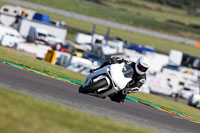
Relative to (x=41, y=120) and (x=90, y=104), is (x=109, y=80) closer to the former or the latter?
(x=90, y=104)

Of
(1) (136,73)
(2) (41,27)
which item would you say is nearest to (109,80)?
(1) (136,73)

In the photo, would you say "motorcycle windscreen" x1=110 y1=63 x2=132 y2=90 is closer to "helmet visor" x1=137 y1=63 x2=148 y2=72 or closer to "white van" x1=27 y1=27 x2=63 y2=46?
"helmet visor" x1=137 y1=63 x2=148 y2=72

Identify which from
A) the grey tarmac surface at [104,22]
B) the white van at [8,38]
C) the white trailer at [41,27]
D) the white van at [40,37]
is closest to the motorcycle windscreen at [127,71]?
the white van at [8,38]

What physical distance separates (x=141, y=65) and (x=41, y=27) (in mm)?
32994

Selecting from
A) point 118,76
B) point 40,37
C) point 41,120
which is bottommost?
point 40,37

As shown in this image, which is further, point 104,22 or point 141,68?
point 104,22

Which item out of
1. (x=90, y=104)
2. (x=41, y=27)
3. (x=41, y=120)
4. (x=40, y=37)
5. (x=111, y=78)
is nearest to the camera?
(x=41, y=120)

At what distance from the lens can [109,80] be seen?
477 inches

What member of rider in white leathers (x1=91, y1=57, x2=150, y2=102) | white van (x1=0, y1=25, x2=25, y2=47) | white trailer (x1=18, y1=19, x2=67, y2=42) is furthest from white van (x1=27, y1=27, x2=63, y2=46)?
rider in white leathers (x1=91, y1=57, x2=150, y2=102)

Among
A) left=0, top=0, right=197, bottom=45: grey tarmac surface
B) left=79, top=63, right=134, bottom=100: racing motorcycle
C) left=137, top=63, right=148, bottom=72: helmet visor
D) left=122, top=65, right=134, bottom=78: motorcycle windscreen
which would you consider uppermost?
left=137, top=63, right=148, bottom=72: helmet visor

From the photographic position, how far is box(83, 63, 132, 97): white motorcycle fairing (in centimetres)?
1210

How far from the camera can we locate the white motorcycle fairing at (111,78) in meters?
12.1

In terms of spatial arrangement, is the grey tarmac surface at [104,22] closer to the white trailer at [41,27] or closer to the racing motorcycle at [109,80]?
the white trailer at [41,27]

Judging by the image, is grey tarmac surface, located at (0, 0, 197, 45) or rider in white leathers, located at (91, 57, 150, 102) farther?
grey tarmac surface, located at (0, 0, 197, 45)
